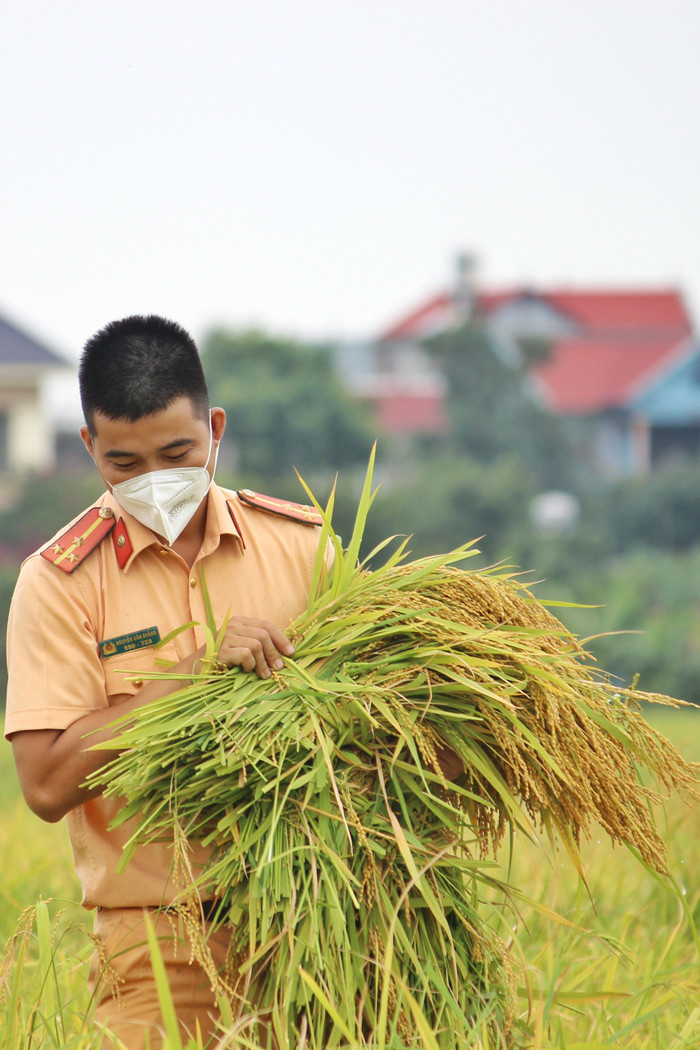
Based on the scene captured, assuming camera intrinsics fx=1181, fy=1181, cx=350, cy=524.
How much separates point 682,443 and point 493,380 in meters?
8.81

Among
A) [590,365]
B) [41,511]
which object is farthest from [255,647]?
[590,365]

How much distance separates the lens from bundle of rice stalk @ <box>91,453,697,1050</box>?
1.81 meters

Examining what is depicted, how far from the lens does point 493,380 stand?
27.3 metres

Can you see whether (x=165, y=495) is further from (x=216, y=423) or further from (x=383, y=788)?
(x=383, y=788)

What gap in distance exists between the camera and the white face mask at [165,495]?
83.5 inches

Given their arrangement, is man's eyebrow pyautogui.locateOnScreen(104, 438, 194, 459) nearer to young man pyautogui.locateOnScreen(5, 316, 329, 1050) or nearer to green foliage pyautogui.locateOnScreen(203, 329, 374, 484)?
young man pyautogui.locateOnScreen(5, 316, 329, 1050)

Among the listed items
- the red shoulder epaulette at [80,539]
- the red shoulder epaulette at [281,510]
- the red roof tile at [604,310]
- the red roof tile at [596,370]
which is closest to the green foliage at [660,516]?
the red roof tile at [596,370]

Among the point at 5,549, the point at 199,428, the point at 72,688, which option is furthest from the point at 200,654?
the point at 5,549

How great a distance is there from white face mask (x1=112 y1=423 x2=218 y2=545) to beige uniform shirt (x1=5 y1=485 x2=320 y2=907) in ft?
0.19

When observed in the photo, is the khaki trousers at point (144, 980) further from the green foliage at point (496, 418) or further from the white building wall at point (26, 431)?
the green foliage at point (496, 418)

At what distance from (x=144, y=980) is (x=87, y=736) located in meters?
0.48

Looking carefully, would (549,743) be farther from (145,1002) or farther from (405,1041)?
(145,1002)

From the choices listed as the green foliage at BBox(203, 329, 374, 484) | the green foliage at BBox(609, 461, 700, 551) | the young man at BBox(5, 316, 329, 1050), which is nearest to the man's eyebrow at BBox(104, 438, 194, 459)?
the young man at BBox(5, 316, 329, 1050)

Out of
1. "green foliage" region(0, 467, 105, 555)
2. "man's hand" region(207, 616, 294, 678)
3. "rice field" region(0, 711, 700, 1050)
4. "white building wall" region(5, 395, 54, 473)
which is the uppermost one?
"man's hand" region(207, 616, 294, 678)
